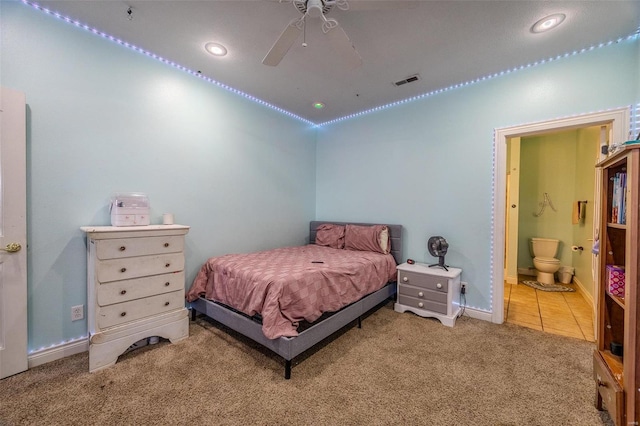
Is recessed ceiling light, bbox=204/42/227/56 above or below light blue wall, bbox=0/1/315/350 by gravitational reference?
above

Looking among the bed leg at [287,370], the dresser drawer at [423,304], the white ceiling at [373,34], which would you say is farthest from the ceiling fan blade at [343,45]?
the dresser drawer at [423,304]

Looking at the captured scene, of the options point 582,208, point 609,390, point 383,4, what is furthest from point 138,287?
point 582,208

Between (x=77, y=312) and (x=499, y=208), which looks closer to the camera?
(x=77, y=312)

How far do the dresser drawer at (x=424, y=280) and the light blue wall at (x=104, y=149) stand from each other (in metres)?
2.02

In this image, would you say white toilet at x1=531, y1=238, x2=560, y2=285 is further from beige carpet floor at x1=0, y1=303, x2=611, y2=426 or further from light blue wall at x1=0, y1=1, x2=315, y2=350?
light blue wall at x1=0, y1=1, x2=315, y2=350

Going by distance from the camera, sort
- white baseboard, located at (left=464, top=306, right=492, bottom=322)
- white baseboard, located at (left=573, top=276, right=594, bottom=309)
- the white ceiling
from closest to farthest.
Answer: the white ceiling → white baseboard, located at (left=464, top=306, right=492, bottom=322) → white baseboard, located at (left=573, top=276, right=594, bottom=309)

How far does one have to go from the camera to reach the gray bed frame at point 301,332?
6.06 ft

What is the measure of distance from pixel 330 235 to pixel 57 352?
307 cm

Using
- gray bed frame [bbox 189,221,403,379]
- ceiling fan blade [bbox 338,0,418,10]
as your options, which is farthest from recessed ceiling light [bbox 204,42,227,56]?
gray bed frame [bbox 189,221,403,379]

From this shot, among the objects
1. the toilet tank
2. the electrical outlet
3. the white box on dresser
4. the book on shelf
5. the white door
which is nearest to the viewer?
the book on shelf

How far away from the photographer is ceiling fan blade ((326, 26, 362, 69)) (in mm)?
1683

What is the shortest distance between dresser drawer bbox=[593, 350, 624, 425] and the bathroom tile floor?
1.27 meters

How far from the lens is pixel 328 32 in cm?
175

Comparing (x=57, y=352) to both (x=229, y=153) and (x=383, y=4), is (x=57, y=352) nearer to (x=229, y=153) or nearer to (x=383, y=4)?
(x=229, y=153)
